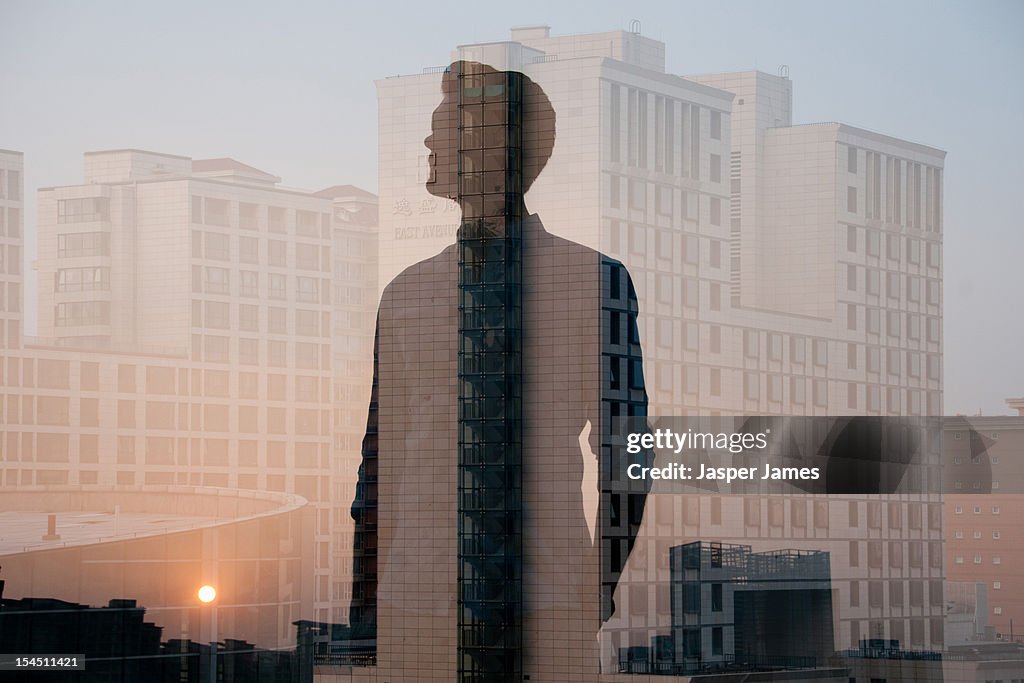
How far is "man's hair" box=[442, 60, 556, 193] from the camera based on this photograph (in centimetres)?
466

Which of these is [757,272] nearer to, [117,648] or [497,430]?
[497,430]

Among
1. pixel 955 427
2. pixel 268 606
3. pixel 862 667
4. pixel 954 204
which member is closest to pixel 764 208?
pixel 954 204

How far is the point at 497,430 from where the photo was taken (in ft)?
15.5

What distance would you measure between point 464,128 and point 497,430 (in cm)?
→ 108

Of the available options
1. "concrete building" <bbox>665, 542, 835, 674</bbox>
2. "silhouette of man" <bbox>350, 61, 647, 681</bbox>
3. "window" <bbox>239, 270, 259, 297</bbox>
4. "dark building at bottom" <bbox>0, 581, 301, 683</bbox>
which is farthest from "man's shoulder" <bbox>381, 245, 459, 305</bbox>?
"dark building at bottom" <bbox>0, 581, 301, 683</bbox>

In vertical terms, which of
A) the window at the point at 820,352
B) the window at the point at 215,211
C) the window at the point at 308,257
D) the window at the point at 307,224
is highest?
the window at the point at 215,211

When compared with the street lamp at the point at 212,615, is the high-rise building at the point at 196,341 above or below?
above

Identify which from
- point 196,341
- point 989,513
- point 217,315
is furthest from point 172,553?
point 989,513

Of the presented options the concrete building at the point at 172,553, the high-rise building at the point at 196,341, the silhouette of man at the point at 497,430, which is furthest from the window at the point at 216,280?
the concrete building at the point at 172,553

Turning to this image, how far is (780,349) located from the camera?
179 inches

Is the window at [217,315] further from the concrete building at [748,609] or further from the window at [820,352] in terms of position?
the window at [820,352]

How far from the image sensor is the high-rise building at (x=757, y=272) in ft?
14.7

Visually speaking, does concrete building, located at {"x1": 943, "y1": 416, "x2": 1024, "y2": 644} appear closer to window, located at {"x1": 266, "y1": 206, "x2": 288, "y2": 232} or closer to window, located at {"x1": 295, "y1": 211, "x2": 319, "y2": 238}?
window, located at {"x1": 295, "y1": 211, "x2": 319, "y2": 238}

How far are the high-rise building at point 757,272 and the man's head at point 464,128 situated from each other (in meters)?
0.05
